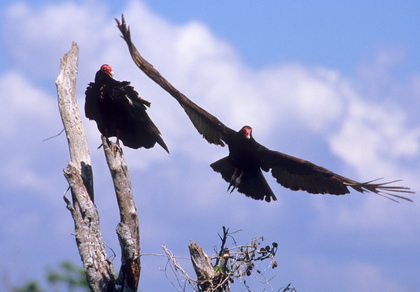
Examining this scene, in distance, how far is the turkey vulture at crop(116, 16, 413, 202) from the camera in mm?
6797

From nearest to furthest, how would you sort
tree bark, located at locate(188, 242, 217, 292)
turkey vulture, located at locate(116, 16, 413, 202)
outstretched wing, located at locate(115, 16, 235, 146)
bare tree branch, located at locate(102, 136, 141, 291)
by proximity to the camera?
tree bark, located at locate(188, 242, 217, 292), bare tree branch, located at locate(102, 136, 141, 291), outstretched wing, located at locate(115, 16, 235, 146), turkey vulture, located at locate(116, 16, 413, 202)

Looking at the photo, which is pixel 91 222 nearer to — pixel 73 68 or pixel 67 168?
pixel 67 168

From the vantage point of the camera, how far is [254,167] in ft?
23.3

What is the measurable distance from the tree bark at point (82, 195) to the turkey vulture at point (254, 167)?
1142mm

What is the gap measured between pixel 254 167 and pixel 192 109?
99 cm

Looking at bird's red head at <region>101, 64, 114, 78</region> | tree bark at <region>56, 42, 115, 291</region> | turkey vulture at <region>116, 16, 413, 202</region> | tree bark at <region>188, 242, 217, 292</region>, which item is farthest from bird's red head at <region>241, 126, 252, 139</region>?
tree bark at <region>188, 242, 217, 292</region>

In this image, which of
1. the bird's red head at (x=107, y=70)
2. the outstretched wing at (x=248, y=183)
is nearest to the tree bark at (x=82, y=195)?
the bird's red head at (x=107, y=70)

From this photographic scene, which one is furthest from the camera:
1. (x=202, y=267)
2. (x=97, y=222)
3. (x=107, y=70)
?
(x=107, y=70)

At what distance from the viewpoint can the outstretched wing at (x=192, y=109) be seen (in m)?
6.12

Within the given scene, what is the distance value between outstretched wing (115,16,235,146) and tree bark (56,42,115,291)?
2.27 feet

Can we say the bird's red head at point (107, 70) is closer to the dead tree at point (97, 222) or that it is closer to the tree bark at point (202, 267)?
the dead tree at point (97, 222)

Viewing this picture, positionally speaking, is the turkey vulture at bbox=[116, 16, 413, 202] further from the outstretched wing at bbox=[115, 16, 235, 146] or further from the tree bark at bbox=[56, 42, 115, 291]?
the tree bark at bbox=[56, 42, 115, 291]

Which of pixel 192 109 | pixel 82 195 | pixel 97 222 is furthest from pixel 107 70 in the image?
pixel 97 222

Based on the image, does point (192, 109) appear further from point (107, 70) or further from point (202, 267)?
point (202, 267)
